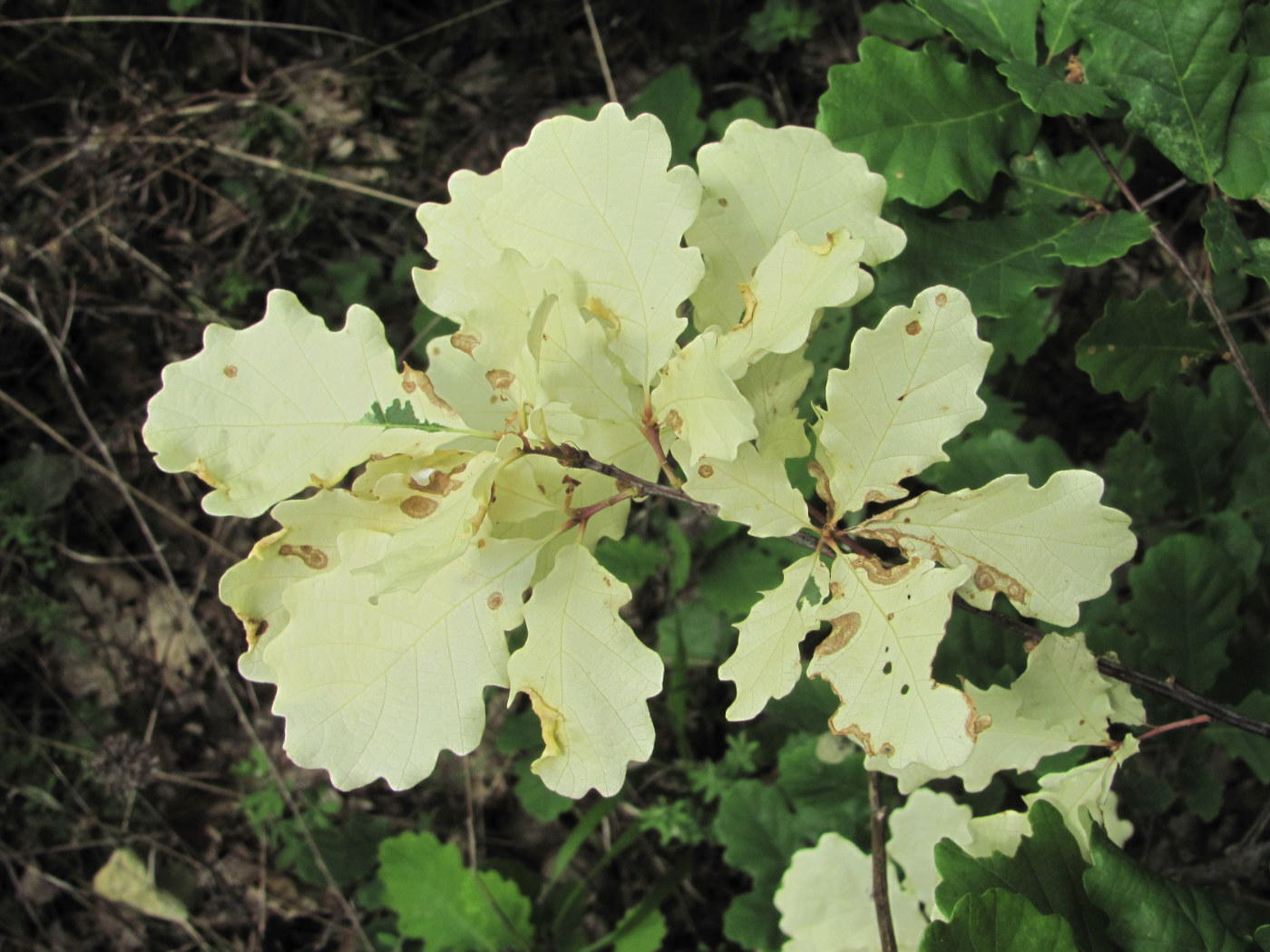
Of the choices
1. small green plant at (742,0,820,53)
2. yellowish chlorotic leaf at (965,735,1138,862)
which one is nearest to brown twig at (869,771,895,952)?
yellowish chlorotic leaf at (965,735,1138,862)

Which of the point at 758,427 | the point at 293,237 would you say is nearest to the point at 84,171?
the point at 293,237

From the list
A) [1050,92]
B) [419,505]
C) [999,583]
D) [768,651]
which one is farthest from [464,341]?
[1050,92]

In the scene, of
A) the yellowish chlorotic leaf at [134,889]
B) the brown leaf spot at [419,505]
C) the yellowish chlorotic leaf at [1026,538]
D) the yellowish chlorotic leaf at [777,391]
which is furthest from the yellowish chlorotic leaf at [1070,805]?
the yellowish chlorotic leaf at [134,889]

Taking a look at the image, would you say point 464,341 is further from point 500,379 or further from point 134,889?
point 134,889

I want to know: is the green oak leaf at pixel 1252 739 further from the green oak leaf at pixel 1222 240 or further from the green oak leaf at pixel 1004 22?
the green oak leaf at pixel 1004 22

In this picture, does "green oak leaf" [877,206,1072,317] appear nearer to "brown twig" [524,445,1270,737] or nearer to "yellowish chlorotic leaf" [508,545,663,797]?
"brown twig" [524,445,1270,737]

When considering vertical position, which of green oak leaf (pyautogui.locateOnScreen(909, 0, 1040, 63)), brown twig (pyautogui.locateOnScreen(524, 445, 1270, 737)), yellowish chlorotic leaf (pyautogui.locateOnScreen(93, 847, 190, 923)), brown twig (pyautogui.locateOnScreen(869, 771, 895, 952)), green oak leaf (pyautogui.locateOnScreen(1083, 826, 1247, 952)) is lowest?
yellowish chlorotic leaf (pyautogui.locateOnScreen(93, 847, 190, 923))

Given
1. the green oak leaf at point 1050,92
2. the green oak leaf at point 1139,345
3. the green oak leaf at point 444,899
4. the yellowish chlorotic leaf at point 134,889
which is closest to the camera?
→ the green oak leaf at point 1050,92
